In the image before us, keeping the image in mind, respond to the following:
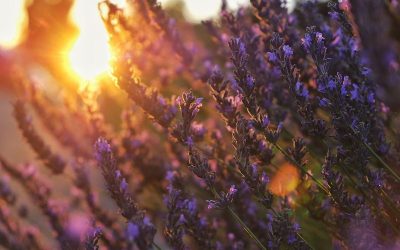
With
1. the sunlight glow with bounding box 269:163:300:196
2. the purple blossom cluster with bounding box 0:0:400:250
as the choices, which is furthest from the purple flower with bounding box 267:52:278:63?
the sunlight glow with bounding box 269:163:300:196

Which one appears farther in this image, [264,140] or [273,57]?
[264,140]

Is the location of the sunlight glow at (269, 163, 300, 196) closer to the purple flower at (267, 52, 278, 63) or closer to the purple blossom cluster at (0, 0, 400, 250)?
the purple blossom cluster at (0, 0, 400, 250)

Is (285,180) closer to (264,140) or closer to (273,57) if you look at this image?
(264,140)

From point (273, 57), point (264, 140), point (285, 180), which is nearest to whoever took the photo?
point (273, 57)

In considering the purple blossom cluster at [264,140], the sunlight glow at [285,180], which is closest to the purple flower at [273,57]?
the purple blossom cluster at [264,140]

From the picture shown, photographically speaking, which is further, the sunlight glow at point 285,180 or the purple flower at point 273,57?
the sunlight glow at point 285,180

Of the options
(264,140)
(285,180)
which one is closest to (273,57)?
(264,140)

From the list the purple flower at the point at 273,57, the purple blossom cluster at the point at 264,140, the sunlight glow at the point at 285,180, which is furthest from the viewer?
the sunlight glow at the point at 285,180

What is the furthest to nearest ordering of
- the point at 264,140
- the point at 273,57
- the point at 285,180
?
the point at 285,180 < the point at 264,140 < the point at 273,57

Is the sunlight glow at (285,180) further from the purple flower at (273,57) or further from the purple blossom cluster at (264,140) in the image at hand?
the purple flower at (273,57)
